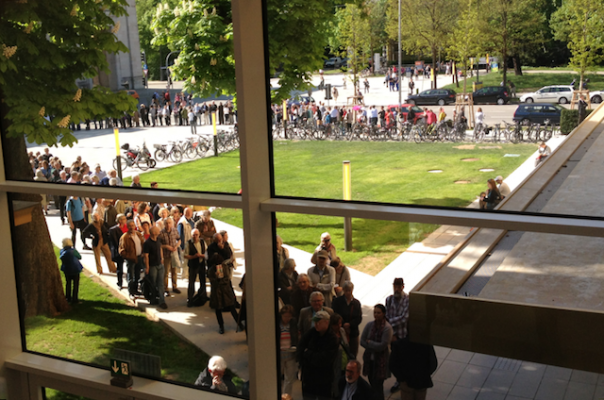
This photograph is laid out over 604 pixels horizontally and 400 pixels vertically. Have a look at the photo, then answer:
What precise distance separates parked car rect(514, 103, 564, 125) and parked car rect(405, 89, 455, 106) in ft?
1.25

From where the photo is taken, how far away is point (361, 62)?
3793 mm

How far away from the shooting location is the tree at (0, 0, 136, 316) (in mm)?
4648

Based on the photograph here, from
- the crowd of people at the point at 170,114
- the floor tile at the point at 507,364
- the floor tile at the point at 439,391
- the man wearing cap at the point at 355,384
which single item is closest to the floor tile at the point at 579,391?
the floor tile at the point at 507,364

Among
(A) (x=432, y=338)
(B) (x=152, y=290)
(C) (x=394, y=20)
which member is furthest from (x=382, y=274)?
(B) (x=152, y=290)

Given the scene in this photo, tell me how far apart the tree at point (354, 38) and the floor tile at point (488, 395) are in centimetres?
188

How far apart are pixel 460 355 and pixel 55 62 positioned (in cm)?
362

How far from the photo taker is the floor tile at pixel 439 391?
342cm

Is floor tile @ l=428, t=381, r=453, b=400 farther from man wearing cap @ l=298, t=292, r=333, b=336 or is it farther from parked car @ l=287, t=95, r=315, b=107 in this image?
parked car @ l=287, t=95, r=315, b=107

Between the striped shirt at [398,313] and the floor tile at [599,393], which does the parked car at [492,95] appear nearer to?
the striped shirt at [398,313]

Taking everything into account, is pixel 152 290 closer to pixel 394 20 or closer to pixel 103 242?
pixel 103 242

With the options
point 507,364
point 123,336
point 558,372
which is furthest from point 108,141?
point 558,372

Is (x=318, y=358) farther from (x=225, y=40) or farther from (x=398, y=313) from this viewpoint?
(x=225, y=40)

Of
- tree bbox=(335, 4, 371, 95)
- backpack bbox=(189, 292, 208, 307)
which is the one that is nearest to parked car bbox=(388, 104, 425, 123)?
tree bbox=(335, 4, 371, 95)

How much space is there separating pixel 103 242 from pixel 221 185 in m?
1.27
